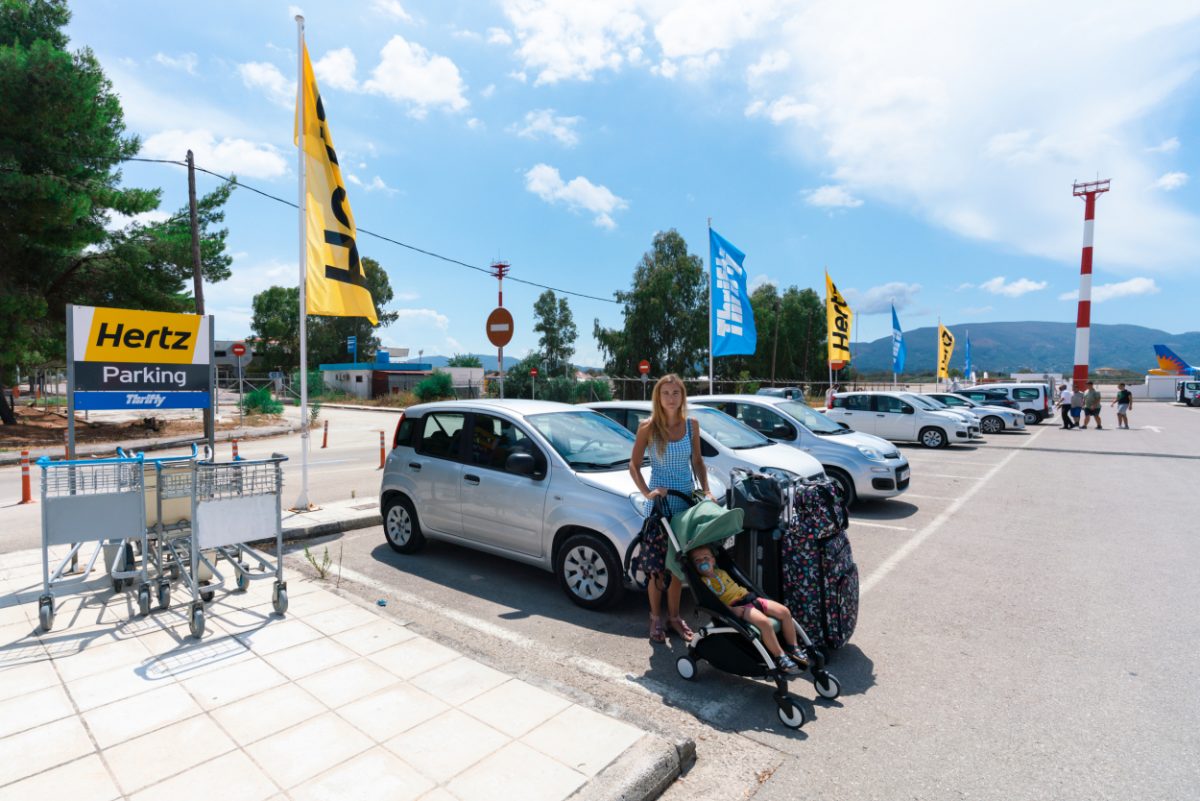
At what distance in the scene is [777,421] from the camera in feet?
32.2

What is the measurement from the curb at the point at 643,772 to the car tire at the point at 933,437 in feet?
54.1

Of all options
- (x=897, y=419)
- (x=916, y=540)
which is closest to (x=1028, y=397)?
(x=897, y=419)

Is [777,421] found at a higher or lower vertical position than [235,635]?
higher

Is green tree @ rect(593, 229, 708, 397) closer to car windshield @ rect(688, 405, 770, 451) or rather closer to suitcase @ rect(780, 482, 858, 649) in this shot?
car windshield @ rect(688, 405, 770, 451)

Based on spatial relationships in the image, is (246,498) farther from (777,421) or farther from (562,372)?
(562,372)

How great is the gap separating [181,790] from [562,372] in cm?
5575

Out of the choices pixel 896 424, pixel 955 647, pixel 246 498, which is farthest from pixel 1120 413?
pixel 246 498

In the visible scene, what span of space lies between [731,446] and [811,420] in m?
2.90

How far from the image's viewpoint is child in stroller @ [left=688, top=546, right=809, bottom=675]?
137 inches

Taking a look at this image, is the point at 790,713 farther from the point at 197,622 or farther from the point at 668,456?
the point at 197,622

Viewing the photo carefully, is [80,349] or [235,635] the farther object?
[80,349]

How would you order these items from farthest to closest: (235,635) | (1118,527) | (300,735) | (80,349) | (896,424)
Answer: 1. (896,424)
2. (1118,527)
3. (80,349)
4. (235,635)
5. (300,735)

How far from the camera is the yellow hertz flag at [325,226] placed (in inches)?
313

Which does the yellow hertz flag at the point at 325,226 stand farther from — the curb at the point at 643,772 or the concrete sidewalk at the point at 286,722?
the curb at the point at 643,772
